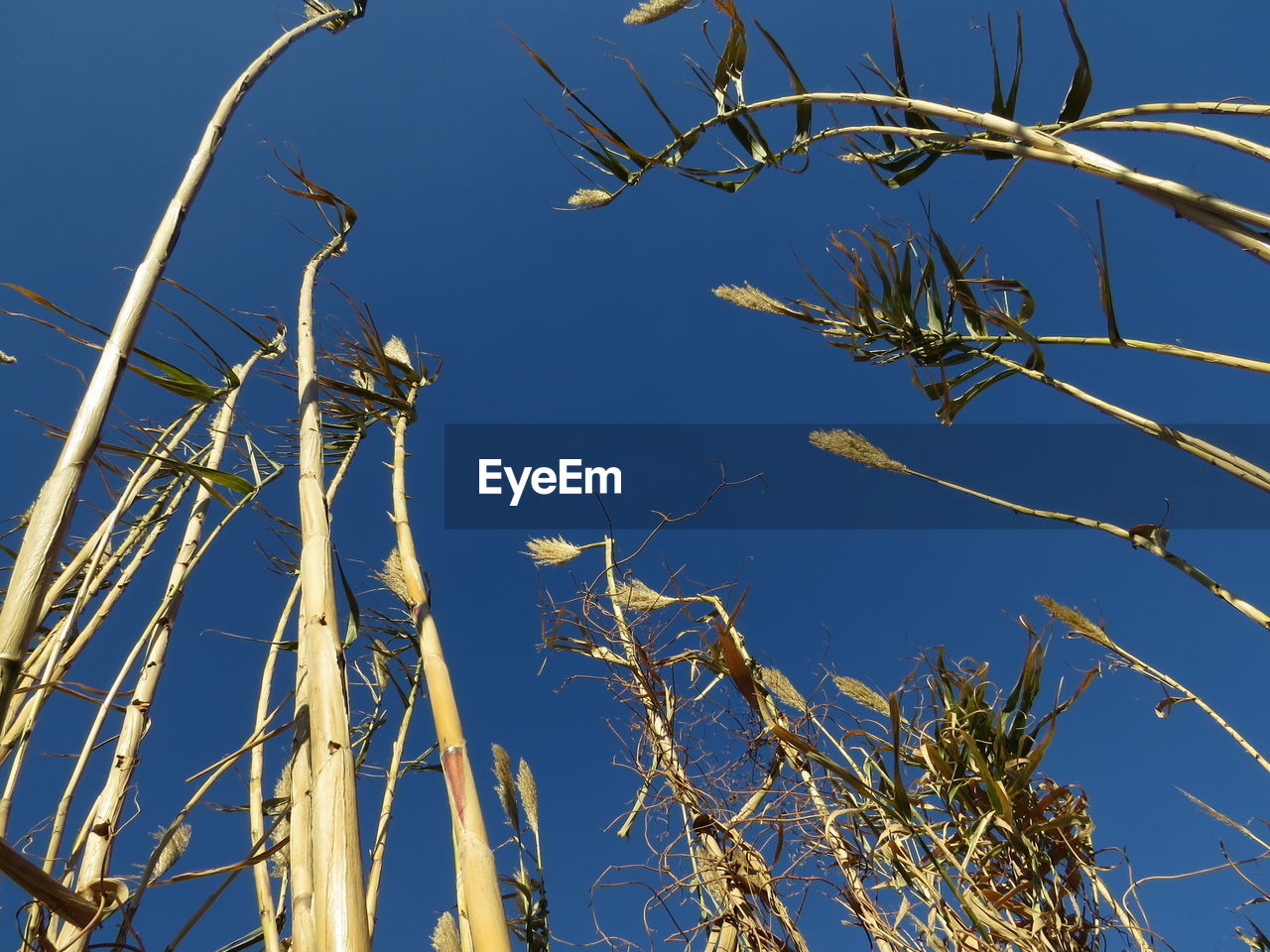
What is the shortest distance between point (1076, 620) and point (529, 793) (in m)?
1.48

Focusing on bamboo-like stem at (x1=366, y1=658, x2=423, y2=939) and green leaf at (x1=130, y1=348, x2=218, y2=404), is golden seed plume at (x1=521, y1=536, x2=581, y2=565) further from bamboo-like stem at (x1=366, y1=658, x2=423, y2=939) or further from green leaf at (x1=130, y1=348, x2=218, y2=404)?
green leaf at (x1=130, y1=348, x2=218, y2=404)

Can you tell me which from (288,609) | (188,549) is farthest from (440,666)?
(188,549)

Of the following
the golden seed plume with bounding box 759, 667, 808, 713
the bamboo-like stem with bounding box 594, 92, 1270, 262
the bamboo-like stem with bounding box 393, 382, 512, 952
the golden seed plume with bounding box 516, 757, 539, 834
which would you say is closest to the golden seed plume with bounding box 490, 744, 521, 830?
the golden seed plume with bounding box 516, 757, 539, 834

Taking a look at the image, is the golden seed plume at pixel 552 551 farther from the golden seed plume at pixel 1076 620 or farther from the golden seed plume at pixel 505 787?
the golden seed plume at pixel 1076 620

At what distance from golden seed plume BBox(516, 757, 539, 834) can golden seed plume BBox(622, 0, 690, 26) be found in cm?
193

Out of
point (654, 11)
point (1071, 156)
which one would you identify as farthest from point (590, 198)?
point (1071, 156)

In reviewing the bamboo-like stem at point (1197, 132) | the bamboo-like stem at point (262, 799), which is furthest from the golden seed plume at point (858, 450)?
the bamboo-like stem at point (262, 799)

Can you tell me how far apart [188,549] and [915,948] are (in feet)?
4.30

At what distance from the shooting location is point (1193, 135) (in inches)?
39.9

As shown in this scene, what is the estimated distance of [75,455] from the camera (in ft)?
1.64

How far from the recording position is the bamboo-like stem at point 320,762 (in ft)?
1.45

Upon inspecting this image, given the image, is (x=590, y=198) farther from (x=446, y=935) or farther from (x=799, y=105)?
(x=446, y=935)

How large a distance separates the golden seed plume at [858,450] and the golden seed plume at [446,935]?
1.52 metres

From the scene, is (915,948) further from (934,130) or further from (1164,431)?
(934,130)
